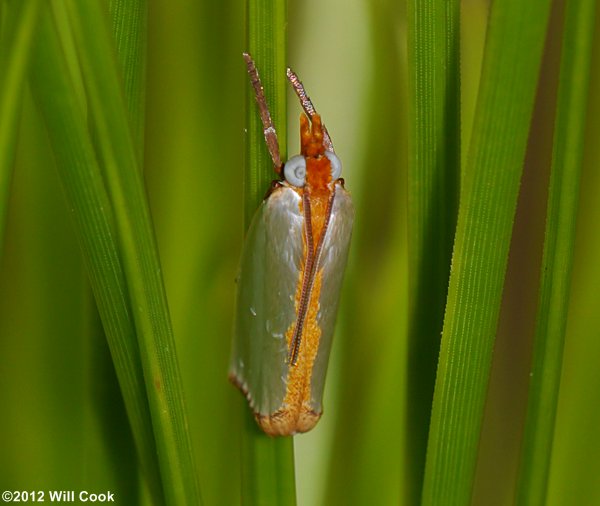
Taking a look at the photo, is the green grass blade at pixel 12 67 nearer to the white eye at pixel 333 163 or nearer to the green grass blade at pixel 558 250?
the white eye at pixel 333 163

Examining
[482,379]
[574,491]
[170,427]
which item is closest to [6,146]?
[170,427]

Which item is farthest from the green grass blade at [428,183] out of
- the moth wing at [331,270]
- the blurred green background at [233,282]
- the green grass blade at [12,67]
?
the green grass blade at [12,67]

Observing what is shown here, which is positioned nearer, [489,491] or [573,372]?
[573,372]

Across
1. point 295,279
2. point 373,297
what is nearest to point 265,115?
point 295,279

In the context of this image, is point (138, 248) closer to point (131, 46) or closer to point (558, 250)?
point (131, 46)

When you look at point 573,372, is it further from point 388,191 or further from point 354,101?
point 354,101

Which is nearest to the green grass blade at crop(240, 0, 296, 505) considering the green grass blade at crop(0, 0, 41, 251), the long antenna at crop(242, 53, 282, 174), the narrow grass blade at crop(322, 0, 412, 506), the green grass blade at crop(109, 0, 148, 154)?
the long antenna at crop(242, 53, 282, 174)

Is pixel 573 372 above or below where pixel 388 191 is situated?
below
